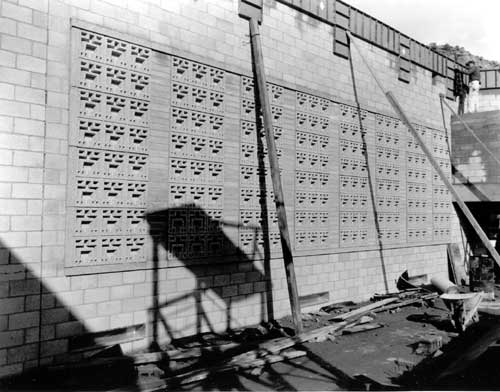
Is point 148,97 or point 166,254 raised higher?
point 148,97

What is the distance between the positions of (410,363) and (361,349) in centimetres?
92

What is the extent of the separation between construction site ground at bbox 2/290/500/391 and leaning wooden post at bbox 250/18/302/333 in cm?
94

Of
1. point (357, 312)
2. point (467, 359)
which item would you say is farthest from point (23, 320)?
point (357, 312)

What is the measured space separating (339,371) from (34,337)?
13.2 ft

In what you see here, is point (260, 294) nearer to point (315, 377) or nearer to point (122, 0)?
point (315, 377)

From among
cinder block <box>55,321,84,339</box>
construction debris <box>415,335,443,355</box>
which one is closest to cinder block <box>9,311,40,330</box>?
cinder block <box>55,321,84,339</box>

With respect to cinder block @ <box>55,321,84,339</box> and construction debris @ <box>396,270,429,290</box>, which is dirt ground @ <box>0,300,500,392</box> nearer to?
cinder block @ <box>55,321,84,339</box>

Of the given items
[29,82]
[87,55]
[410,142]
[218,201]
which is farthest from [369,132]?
[29,82]

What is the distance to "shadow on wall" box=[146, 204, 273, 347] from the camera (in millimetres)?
6504

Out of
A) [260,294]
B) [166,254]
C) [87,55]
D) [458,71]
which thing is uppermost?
[458,71]

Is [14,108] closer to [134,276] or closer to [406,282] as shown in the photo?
[134,276]

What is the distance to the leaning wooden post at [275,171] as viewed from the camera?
7.30 m

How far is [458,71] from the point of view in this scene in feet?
46.5

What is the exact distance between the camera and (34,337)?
5.29 meters
